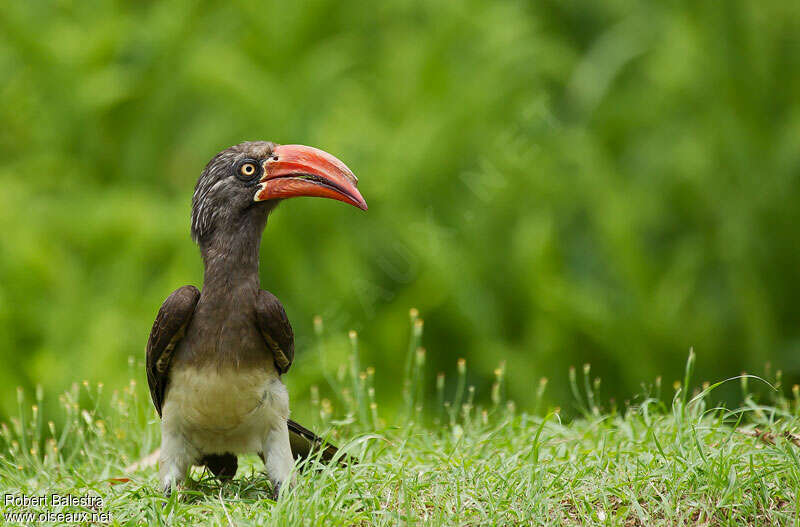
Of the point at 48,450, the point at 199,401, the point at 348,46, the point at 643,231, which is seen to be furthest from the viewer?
the point at 348,46

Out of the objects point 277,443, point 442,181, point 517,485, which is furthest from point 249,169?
point 442,181

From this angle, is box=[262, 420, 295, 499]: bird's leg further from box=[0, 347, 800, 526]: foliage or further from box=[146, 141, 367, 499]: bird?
box=[0, 347, 800, 526]: foliage

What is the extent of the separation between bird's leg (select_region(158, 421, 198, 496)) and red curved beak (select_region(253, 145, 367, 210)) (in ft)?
3.37

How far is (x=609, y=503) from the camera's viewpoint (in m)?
3.82

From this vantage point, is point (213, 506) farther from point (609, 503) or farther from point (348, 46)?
point (348, 46)

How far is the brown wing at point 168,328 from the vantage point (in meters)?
4.12

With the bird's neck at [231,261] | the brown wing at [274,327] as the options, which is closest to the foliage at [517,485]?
the brown wing at [274,327]

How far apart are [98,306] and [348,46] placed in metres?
3.53

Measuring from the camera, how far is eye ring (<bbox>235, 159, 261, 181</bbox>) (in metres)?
4.29

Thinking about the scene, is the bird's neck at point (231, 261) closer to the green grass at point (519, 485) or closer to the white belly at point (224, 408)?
the white belly at point (224, 408)

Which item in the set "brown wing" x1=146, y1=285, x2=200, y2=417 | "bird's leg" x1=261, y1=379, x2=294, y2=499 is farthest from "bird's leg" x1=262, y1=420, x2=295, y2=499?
"brown wing" x1=146, y1=285, x2=200, y2=417

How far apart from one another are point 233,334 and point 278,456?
53 cm

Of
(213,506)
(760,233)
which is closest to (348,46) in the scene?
(760,233)

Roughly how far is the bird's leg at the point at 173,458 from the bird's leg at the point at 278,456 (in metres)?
0.32
